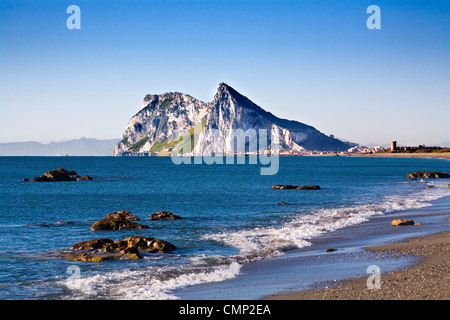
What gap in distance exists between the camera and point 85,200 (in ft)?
208

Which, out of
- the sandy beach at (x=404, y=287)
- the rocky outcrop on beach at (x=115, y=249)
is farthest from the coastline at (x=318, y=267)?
the rocky outcrop on beach at (x=115, y=249)

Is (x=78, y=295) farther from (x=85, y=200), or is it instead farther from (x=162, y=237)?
(x=85, y=200)

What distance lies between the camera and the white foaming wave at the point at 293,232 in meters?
25.9

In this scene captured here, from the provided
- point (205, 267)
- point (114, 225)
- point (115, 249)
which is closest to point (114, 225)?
point (114, 225)

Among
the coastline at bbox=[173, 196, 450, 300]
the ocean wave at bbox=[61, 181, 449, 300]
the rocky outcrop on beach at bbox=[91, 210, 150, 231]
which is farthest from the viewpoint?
the rocky outcrop on beach at bbox=[91, 210, 150, 231]

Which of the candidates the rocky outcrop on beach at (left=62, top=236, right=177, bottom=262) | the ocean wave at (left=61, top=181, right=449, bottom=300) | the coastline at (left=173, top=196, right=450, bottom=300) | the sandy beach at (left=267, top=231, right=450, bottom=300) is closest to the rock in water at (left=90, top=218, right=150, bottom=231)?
the ocean wave at (left=61, top=181, right=449, bottom=300)

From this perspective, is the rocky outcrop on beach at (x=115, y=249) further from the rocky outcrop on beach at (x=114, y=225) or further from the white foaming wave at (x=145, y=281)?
the rocky outcrop on beach at (x=114, y=225)

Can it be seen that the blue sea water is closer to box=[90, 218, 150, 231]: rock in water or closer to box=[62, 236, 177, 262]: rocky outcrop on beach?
box=[90, 218, 150, 231]: rock in water

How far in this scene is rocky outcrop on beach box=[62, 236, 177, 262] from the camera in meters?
23.6

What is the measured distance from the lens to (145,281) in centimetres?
1870

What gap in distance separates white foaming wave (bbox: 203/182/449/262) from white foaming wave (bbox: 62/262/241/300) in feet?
11.5

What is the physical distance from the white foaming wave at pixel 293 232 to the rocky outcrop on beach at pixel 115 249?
4.67m

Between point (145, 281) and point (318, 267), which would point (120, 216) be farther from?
point (318, 267)
